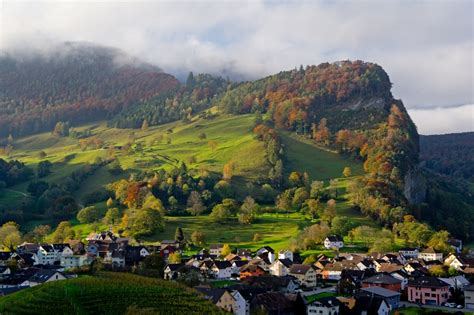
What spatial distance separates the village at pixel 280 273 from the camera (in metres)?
52.0

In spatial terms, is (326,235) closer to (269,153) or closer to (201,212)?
(201,212)

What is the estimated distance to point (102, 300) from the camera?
36.8 m

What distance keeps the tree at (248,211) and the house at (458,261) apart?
29.8 meters

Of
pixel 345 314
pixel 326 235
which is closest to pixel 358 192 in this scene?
pixel 326 235

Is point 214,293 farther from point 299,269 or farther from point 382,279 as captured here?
point 382,279

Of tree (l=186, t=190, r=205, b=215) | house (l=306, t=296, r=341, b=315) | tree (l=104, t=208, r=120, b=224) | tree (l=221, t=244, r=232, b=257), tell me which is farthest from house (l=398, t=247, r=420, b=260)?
tree (l=104, t=208, r=120, b=224)

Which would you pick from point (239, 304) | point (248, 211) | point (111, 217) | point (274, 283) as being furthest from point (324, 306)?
point (111, 217)

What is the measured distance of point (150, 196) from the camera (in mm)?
100188

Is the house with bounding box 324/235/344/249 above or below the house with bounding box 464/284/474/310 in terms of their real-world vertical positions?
above

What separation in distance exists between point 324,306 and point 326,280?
2004cm

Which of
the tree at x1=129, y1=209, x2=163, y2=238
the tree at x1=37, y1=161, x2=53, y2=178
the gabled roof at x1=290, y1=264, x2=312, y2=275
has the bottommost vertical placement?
the gabled roof at x1=290, y1=264, x2=312, y2=275

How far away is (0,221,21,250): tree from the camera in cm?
8625

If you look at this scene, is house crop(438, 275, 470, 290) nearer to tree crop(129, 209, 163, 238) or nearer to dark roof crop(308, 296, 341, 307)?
dark roof crop(308, 296, 341, 307)

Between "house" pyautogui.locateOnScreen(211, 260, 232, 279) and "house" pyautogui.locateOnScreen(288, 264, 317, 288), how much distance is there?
7.15 m
